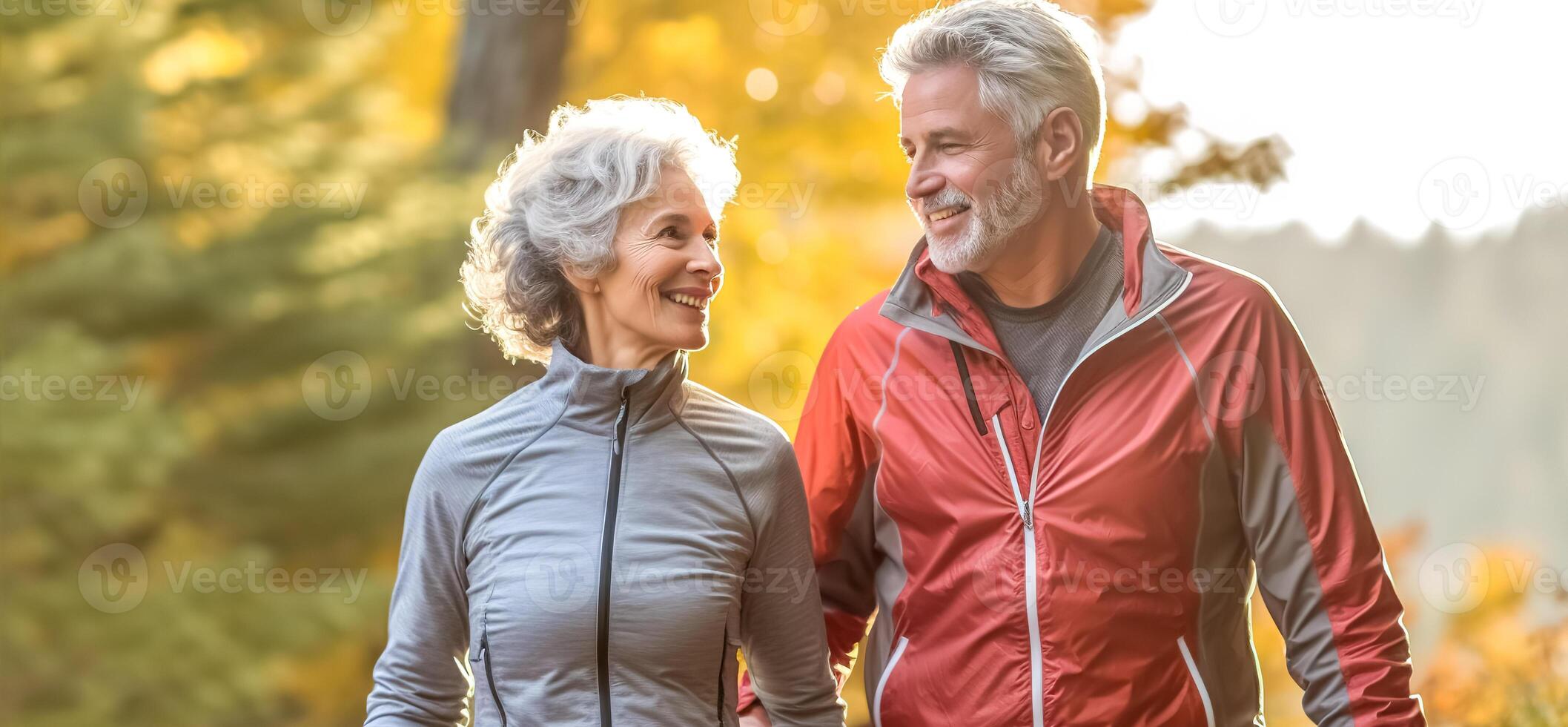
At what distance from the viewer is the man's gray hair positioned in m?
2.32

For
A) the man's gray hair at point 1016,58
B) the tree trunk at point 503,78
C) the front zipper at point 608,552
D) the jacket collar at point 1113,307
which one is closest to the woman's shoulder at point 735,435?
the front zipper at point 608,552

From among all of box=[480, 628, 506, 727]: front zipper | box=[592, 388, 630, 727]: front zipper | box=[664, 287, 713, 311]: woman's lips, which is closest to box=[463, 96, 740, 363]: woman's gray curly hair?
box=[664, 287, 713, 311]: woman's lips

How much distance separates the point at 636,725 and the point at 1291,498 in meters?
1.06

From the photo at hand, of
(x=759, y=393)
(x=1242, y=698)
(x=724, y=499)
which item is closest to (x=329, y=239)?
(x=759, y=393)

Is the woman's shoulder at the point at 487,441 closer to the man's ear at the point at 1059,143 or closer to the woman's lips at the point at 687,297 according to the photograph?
the woman's lips at the point at 687,297

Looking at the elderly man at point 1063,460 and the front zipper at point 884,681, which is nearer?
the elderly man at point 1063,460

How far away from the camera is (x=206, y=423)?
239 inches

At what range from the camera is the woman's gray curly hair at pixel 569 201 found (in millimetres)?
2174

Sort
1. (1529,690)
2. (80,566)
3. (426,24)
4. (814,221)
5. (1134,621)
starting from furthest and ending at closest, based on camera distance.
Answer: (426,24)
(814,221)
(80,566)
(1529,690)
(1134,621)

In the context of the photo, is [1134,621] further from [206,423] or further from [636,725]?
[206,423]

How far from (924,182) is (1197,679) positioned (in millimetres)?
904

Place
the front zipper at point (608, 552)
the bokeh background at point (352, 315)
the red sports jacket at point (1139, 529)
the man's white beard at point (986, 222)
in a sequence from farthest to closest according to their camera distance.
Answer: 1. the bokeh background at point (352, 315)
2. the man's white beard at point (986, 222)
3. the red sports jacket at point (1139, 529)
4. the front zipper at point (608, 552)

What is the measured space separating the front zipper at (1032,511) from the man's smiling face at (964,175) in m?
0.25

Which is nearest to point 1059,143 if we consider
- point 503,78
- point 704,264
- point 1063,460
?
point 1063,460
